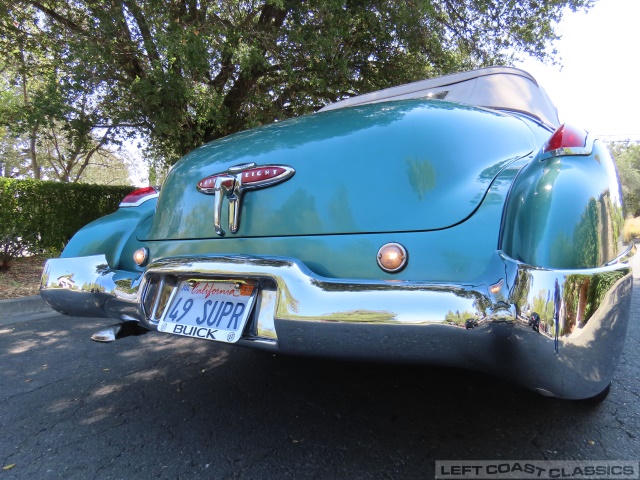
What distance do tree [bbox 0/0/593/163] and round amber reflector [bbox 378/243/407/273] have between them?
19.2 feet

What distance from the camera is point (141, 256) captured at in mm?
2182

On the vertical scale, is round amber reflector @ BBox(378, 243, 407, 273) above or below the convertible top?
below

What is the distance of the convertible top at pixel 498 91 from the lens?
2502mm

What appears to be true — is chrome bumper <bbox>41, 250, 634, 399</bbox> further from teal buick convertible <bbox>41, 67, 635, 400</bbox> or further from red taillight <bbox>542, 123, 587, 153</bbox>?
red taillight <bbox>542, 123, 587, 153</bbox>

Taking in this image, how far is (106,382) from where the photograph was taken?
254 cm

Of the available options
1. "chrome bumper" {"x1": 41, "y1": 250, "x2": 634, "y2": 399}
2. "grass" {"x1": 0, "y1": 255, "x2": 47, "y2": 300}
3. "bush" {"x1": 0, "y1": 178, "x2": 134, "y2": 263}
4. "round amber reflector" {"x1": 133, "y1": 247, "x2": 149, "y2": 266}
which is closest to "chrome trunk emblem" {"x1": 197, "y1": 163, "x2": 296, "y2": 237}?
"chrome bumper" {"x1": 41, "y1": 250, "x2": 634, "y2": 399}

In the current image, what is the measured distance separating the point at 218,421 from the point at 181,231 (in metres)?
0.91

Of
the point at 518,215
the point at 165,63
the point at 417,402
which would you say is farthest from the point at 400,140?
the point at 165,63

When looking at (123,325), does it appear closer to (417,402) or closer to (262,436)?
Answer: (262,436)

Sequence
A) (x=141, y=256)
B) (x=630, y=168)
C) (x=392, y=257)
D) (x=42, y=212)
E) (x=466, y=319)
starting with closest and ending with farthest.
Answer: (x=466, y=319) → (x=392, y=257) → (x=141, y=256) → (x=42, y=212) → (x=630, y=168)

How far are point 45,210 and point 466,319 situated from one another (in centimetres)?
829

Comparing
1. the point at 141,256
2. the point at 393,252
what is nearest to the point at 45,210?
the point at 141,256

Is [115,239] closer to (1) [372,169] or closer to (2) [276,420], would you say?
(2) [276,420]

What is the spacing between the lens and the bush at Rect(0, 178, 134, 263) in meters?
6.68
